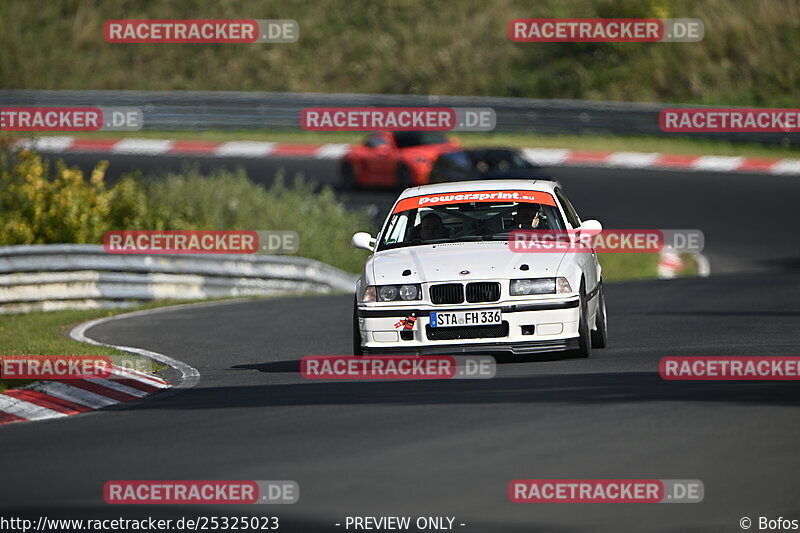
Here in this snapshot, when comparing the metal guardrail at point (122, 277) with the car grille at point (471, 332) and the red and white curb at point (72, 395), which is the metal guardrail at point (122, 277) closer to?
the red and white curb at point (72, 395)

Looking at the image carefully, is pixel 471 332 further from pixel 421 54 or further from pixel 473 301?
pixel 421 54

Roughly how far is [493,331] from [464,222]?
164 centimetres

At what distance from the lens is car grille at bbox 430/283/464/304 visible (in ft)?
36.7

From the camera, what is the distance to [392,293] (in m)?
11.3

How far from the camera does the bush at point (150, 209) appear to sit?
21906 millimetres

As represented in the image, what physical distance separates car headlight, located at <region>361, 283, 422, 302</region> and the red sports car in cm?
1924

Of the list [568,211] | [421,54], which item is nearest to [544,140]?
[421,54]

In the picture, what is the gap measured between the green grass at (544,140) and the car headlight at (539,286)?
22.2 meters

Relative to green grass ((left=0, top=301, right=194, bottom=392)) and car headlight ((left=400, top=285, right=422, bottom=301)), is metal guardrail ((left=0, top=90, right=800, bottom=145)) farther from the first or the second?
car headlight ((left=400, top=285, right=422, bottom=301))

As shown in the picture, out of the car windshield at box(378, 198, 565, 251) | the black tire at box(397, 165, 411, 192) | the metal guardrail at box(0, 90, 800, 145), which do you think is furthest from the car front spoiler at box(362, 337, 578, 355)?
the metal guardrail at box(0, 90, 800, 145)

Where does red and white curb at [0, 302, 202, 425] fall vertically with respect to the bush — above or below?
below

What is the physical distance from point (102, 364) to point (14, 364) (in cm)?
70

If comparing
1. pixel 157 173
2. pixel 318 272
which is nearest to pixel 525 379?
pixel 318 272

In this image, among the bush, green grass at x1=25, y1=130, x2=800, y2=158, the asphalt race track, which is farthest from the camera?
green grass at x1=25, y1=130, x2=800, y2=158
